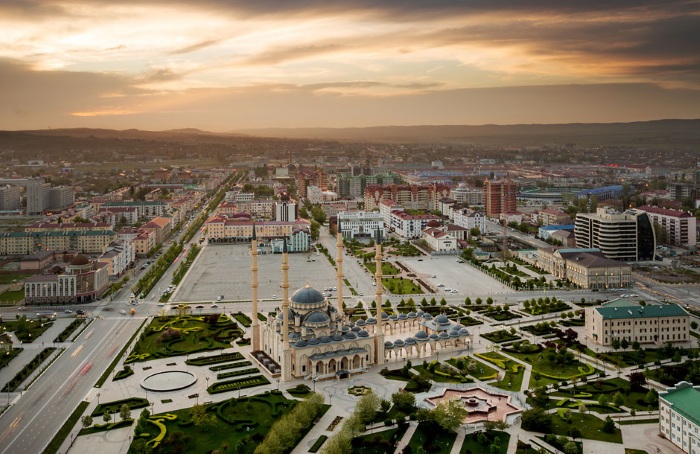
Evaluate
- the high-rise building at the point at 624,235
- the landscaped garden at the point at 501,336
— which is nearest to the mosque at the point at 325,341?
the landscaped garden at the point at 501,336

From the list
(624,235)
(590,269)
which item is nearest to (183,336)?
(590,269)

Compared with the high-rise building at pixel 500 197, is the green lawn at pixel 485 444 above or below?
below

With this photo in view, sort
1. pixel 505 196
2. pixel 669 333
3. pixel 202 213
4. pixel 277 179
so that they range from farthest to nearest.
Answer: pixel 277 179, pixel 202 213, pixel 505 196, pixel 669 333

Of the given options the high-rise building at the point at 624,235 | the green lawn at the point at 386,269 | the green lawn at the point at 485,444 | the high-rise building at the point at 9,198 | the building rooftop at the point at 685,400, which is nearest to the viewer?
the building rooftop at the point at 685,400

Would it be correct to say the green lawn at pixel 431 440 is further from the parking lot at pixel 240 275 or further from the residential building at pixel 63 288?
the residential building at pixel 63 288

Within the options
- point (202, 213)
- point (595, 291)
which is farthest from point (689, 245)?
point (202, 213)

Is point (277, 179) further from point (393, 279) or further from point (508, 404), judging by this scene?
point (508, 404)
